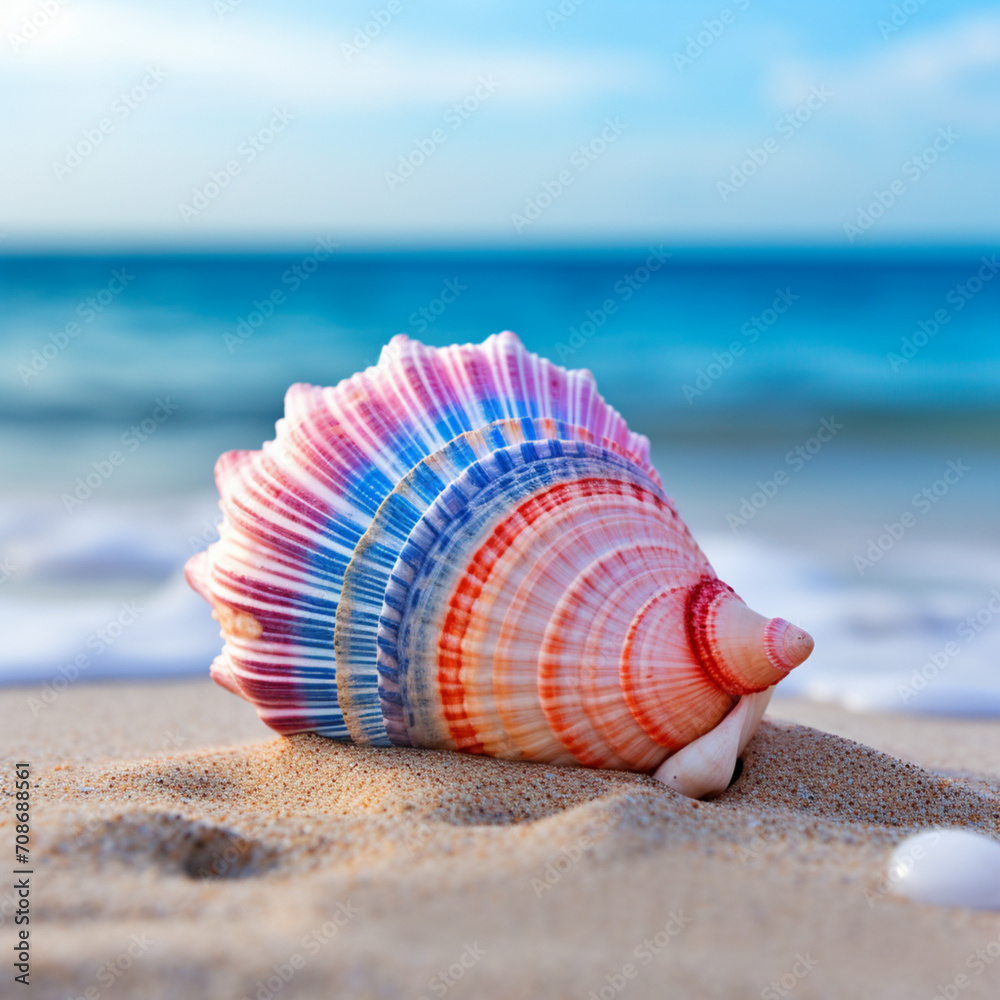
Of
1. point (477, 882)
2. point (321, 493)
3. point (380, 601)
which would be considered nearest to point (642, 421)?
point (321, 493)

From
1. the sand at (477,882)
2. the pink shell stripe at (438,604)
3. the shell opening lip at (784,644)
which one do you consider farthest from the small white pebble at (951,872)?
the pink shell stripe at (438,604)

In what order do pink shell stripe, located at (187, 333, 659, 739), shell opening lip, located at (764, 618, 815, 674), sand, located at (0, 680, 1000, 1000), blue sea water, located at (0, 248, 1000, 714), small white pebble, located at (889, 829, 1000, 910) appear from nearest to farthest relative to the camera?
sand, located at (0, 680, 1000, 1000) < small white pebble, located at (889, 829, 1000, 910) < shell opening lip, located at (764, 618, 815, 674) < pink shell stripe, located at (187, 333, 659, 739) < blue sea water, located at (0, 248, 1000, 714)

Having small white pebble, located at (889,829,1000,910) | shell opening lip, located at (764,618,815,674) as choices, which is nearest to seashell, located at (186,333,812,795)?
shell opening lip, located at (764,618,815,674)

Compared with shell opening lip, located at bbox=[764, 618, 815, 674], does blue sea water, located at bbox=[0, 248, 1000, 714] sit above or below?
above

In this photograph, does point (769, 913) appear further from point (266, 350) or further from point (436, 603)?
point (266, 350)

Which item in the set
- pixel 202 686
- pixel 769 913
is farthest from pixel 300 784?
pixel 202 686

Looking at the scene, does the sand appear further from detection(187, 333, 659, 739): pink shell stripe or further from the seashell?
detection(187, 333, 659, 739): pink shell stripe

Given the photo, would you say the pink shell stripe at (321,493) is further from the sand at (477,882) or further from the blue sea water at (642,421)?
the blue sea water at (642,421)
